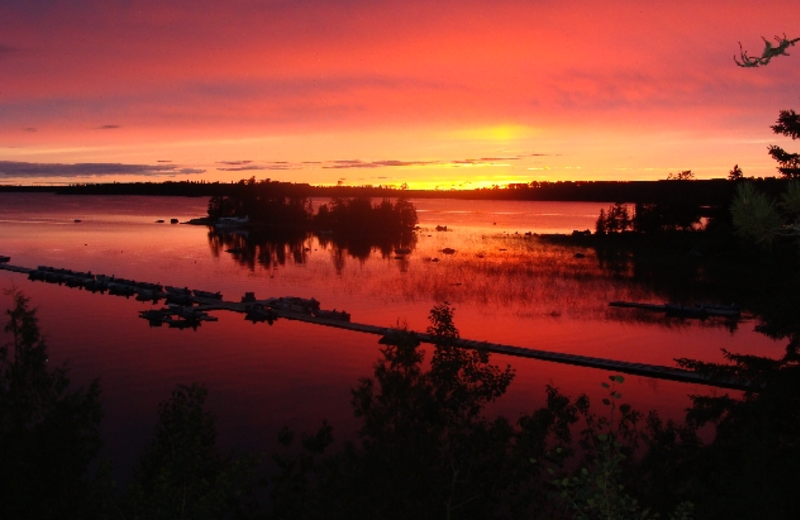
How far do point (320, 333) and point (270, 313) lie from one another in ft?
18.0

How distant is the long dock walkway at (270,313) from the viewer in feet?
107

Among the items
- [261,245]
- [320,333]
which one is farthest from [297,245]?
[320,333]

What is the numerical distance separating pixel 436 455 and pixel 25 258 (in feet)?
256

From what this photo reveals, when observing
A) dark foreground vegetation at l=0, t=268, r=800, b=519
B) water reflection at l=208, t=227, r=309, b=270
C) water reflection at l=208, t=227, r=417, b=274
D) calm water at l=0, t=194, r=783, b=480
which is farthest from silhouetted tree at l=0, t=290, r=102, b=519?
water reflection at l=208, t=227, r=309, b=270

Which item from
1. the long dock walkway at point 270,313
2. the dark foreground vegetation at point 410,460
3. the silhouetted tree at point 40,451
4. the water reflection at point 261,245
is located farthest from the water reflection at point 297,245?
the silhouetted tree at point 40,451

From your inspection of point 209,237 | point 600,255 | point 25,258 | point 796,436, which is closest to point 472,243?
point 600,255

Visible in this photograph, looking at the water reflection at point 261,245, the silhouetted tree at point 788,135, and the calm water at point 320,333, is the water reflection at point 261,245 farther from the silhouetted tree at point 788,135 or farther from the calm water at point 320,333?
the silhouetted tree at point 788,135

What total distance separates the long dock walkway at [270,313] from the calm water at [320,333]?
756mm

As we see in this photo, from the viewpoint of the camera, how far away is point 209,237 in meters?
114

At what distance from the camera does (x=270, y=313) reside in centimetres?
4538

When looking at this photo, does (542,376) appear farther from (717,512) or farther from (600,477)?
(600,477)

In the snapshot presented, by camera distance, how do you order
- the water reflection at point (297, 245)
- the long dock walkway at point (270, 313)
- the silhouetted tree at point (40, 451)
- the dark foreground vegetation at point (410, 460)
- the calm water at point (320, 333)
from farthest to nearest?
the water reflection at point (297, 245), the long dock walkway at point (270, 313), the calm water at point (320, 333), the silhouetted tree at point (40, 451), the dark foreground vegetation at point (410, 460)

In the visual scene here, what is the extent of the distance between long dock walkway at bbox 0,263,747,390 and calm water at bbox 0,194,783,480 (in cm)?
76

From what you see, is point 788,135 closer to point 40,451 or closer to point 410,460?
point 410,460
